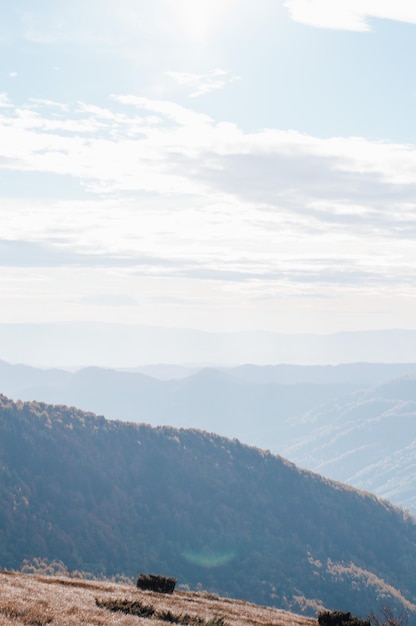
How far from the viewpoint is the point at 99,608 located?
32906 millimetres

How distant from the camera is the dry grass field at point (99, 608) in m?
27.6

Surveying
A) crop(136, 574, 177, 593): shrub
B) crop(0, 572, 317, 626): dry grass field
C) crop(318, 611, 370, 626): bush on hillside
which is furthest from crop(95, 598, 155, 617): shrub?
crop(136, 574, 177, 593): shrub

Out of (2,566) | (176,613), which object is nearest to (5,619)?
(176,613)

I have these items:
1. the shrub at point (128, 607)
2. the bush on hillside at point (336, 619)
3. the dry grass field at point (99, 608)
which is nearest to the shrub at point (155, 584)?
the dry grass field at point (99, 608)

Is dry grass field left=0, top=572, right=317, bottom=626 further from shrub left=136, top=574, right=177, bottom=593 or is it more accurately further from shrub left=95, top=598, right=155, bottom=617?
shrub left=136, top=574, right=177, bottom=593

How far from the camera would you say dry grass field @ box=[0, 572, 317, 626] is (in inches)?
1087

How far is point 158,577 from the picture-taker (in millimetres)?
51062

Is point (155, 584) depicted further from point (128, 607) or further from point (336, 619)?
point (128, 607)

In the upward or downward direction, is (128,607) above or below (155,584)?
above

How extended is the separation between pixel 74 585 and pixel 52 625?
19.9 metres

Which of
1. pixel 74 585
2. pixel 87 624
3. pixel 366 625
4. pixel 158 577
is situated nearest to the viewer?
pixel 87 624

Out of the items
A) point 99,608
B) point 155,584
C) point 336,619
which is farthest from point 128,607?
point 155,584

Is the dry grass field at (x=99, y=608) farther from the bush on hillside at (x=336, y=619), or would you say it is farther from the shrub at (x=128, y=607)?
the bush on hillside at (x=336, y=619)

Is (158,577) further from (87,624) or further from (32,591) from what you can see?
(87,624)
